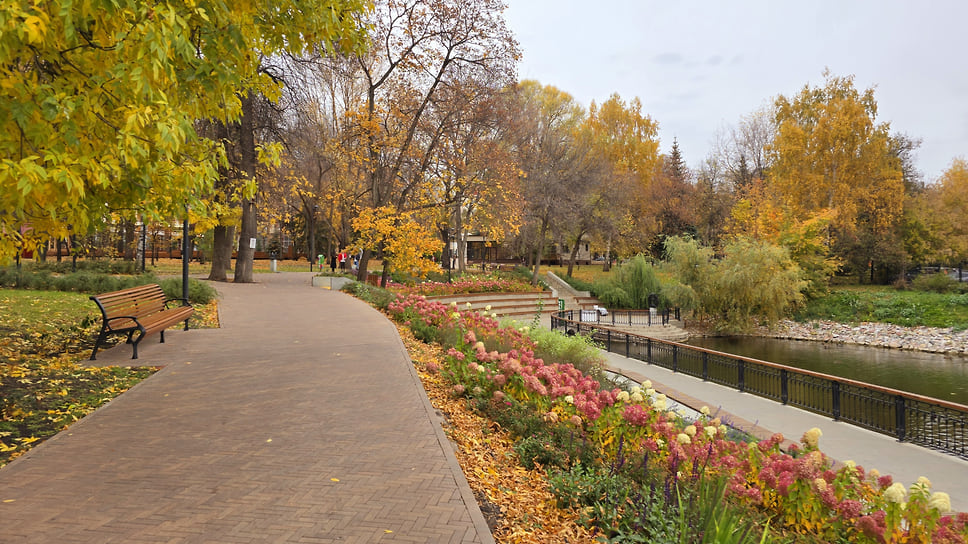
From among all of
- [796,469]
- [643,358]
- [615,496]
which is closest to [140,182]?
[615,496]

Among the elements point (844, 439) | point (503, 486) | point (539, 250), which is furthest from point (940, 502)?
point (539, 250)

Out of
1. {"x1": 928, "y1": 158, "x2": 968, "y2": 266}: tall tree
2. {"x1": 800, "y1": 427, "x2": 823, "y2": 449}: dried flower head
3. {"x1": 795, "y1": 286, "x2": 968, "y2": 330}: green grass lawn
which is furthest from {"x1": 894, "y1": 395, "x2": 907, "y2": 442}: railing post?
{"x1": 928, "y1": 158, "x2": 968, "y2": 266}: tall tree

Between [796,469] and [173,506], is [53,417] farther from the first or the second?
[796,469]

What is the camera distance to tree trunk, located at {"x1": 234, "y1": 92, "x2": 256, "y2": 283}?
20.9 metres

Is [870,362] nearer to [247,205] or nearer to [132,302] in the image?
[132,302]

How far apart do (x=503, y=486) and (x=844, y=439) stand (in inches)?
301

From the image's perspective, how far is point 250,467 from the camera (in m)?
4.40

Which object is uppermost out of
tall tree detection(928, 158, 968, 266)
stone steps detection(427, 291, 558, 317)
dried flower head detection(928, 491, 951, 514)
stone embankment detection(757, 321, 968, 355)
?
tall tree detection(928, 158, 968, 266)

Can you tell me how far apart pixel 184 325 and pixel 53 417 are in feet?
21.9

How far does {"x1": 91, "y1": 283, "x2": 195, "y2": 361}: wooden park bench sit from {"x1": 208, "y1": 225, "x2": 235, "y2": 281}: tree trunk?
14.0 m

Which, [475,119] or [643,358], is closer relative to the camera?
[643,358]

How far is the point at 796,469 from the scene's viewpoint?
149 inches

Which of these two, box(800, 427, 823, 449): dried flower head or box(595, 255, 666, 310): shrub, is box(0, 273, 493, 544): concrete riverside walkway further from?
box(595, 255, 666, 310): shrub

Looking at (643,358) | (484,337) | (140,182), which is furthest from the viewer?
(643,358)
